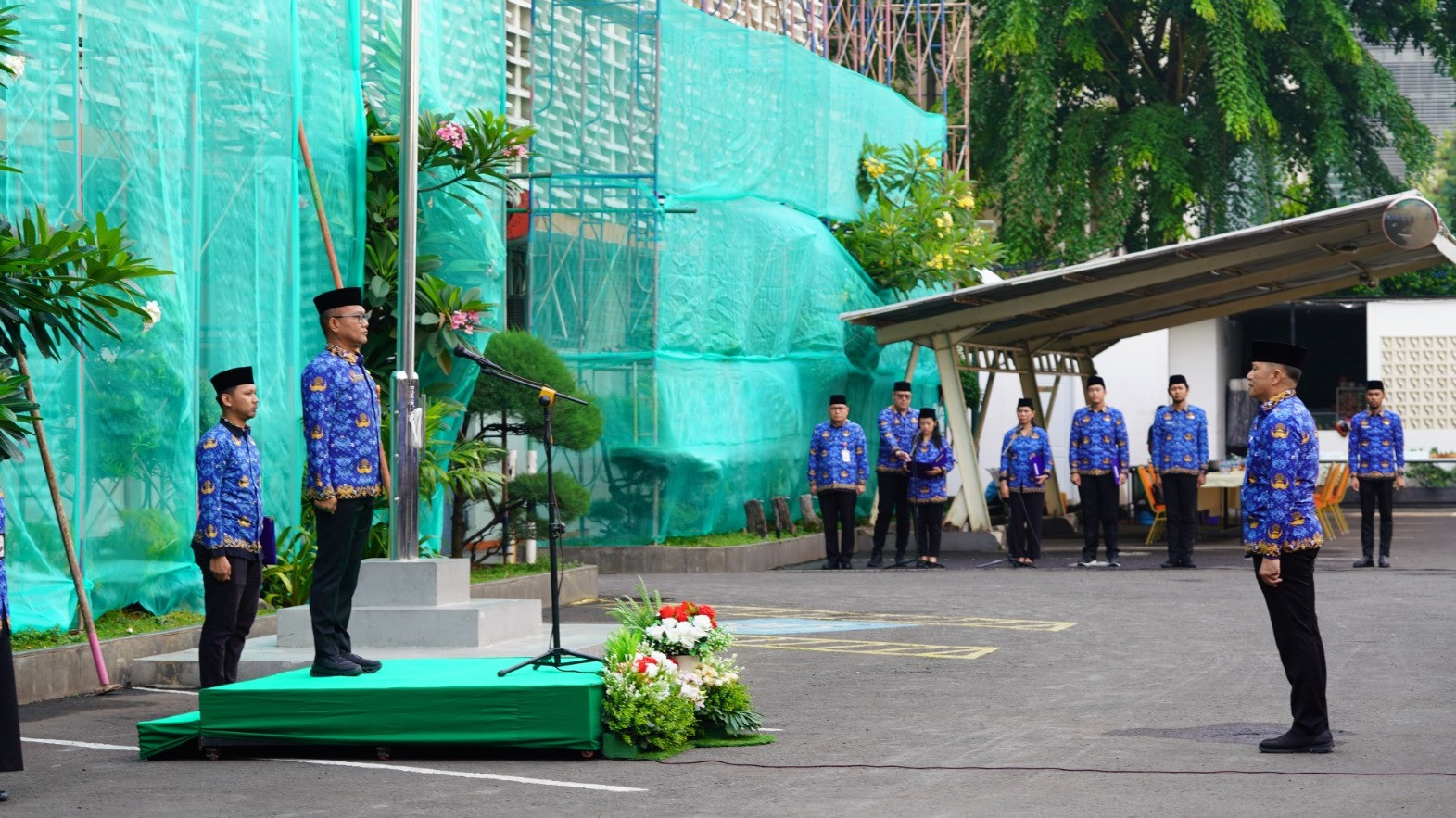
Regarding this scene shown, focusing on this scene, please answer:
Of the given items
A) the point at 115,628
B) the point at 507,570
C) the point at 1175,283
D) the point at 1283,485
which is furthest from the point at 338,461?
the point at 1175,283

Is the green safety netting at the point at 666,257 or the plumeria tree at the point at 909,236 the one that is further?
the plumeria tree at the point at 909,236

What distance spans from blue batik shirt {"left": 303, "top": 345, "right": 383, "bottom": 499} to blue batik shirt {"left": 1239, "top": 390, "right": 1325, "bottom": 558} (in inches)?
162

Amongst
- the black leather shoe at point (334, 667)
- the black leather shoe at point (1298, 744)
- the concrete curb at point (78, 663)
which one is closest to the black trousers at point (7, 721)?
the black leather shoe at point (334, 667)

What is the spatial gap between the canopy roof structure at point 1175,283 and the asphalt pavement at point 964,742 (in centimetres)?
615

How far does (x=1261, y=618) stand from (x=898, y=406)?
23.6ft

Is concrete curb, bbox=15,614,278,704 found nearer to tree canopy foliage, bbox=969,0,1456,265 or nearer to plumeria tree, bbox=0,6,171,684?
plumeria tree, bbox=0,6,171,684

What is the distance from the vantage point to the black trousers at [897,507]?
66.8ft

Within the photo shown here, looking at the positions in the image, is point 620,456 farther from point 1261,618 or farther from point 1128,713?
point 1128,713

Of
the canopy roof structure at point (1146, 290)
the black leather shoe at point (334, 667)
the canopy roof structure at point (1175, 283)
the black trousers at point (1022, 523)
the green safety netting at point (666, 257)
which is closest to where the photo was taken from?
the black leather shoe at point (334, 667)

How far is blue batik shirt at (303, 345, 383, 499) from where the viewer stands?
9039 millimetres

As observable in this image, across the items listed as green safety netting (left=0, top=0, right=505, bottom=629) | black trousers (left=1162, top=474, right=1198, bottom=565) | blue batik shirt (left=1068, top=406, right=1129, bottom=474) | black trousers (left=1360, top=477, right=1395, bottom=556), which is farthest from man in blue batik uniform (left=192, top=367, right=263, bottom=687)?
black trousers (left=1360, top=477, right=1395, bottom=556)

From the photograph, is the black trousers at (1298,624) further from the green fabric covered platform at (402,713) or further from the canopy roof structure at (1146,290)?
the canopy roof structure at (1146,290)

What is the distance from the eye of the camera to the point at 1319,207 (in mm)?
33781

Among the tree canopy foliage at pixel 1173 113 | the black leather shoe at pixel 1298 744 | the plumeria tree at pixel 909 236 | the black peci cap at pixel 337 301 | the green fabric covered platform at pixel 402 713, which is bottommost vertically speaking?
the black leather shoe at pixel 1298 744
